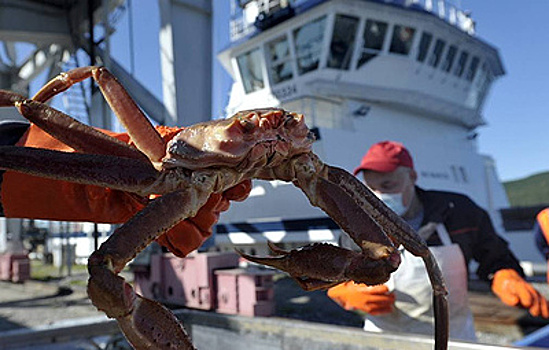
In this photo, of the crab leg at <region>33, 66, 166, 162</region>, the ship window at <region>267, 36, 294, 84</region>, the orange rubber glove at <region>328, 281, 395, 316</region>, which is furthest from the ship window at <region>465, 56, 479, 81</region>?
the crab leg at <region>33, 66, 166, 162</region>

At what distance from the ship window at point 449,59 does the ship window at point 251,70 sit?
4167mm

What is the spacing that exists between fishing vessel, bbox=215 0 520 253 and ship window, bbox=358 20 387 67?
0.07ft

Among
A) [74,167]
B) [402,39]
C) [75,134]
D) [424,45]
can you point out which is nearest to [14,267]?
[75,134]

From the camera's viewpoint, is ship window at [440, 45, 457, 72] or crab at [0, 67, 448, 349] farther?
ship window at [440, 45, 457, 72]

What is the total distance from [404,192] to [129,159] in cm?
172

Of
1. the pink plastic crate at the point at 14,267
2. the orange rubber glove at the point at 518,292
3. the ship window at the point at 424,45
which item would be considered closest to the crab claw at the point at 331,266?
the orange rubber glove at the point at 518,292

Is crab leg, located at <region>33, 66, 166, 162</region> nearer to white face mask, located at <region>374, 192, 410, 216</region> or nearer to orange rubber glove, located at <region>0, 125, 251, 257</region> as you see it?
orange rubber glove, located at <region>0, 125, 251, 257</region>

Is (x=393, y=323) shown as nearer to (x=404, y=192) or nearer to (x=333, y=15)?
(x=404, y=192)

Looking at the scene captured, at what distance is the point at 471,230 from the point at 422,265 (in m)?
0.41

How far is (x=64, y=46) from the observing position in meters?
7.11

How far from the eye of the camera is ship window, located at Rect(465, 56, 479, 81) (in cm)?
1021

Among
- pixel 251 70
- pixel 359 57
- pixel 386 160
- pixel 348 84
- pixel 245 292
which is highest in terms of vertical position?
pixel 251 70

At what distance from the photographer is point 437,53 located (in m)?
9.24

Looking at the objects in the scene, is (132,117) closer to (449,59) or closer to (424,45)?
(424,45)
